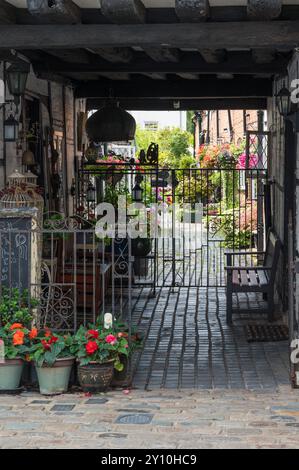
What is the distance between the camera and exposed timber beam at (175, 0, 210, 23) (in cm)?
698

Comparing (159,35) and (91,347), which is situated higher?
(159,35)

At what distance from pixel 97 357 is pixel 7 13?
3.00 m

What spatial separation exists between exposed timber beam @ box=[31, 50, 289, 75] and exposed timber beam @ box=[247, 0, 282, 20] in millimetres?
3954

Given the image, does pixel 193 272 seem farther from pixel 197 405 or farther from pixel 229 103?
pixel 197 405

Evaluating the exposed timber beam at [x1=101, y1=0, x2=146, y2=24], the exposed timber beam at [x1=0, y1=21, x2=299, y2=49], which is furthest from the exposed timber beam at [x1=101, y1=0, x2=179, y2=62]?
the exposed timber beam at [x1=0, y1=21, x2=299, y2=49]

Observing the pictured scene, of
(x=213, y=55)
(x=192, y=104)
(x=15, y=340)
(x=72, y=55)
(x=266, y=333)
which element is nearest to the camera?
(x=15, y=340)

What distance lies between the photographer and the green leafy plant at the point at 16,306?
310 inches

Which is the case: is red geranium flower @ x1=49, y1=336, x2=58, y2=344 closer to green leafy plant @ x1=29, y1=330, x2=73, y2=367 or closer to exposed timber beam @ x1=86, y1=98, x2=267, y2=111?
green leafy plant @ x1=29, y1=330, x2=73, y2=367

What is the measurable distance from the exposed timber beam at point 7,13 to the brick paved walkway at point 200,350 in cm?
335

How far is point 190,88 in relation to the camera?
14.4 meters

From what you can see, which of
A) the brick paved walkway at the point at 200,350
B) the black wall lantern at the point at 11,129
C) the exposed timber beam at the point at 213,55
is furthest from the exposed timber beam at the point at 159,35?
the brick paved walkway at the point at 200,350

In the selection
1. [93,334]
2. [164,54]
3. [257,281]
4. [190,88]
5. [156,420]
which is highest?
[190,88]

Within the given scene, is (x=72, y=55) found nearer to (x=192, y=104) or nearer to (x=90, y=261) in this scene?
(x=90, y=261)

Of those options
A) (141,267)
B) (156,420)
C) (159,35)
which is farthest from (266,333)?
(141,267)
